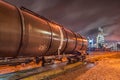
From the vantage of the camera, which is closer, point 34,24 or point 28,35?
point 28,35

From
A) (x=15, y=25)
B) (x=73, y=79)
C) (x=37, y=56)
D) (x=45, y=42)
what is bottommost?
(x=73, y=79)

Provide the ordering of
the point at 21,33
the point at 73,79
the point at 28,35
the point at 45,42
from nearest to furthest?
the point at 21,33
the point at 28,35
the point at 45,42
the point at 73,79

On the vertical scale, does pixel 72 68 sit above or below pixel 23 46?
below

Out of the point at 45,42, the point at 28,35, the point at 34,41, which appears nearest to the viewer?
the point at 28,35

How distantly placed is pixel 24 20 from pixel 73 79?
4.54 m

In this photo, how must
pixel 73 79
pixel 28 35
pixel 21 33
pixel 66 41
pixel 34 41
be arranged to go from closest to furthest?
pixel 21 33 < pixel 28 35 < pixel 34 41 < pixel 73 79 < pixel 66 41

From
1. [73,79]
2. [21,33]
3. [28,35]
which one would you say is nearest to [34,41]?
[28,35]

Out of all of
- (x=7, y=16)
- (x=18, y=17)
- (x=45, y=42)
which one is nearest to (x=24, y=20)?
(x=18, y=17)

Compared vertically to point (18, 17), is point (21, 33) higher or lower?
lower

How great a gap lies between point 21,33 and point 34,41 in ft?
3.49

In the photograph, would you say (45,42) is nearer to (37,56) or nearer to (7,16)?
(37,56)

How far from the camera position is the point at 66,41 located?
1127 cm

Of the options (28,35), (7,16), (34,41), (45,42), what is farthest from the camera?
(45,42)

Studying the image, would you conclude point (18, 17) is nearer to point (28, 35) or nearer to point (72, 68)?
point (28, 35)
